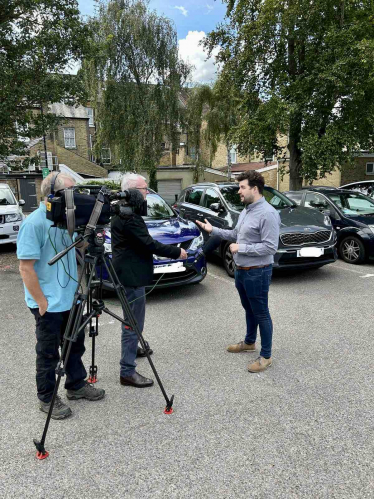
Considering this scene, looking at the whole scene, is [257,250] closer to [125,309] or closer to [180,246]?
[125,309]

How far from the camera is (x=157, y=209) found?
678 cm

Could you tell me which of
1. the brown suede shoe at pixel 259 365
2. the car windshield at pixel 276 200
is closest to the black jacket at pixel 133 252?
the brown suede shoe at pixel 259 365

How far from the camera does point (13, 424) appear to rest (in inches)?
108

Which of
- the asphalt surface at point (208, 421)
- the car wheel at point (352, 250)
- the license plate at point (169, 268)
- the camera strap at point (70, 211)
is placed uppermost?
the camera strap at point (70, 211)

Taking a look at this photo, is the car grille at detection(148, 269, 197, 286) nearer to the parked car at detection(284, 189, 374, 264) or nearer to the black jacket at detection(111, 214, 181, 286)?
the black jacket at detection(111, 214, 181, 286)

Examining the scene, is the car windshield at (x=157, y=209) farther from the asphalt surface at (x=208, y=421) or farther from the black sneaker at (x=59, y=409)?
the black sneaker at (x=59, y=409)

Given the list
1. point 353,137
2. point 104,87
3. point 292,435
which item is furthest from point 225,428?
point 104,87

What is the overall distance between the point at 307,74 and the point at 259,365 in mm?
11753

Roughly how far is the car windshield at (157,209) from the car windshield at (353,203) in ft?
13.2

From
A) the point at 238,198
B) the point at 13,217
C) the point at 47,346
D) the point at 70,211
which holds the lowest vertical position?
the point at 47,346

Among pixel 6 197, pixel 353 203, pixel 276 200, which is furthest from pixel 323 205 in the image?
pixel 6 197

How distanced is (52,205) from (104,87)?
63.6 feet

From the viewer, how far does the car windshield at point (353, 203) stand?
8.23 metres

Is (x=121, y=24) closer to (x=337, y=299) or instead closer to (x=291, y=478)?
(x=337, y=299)
